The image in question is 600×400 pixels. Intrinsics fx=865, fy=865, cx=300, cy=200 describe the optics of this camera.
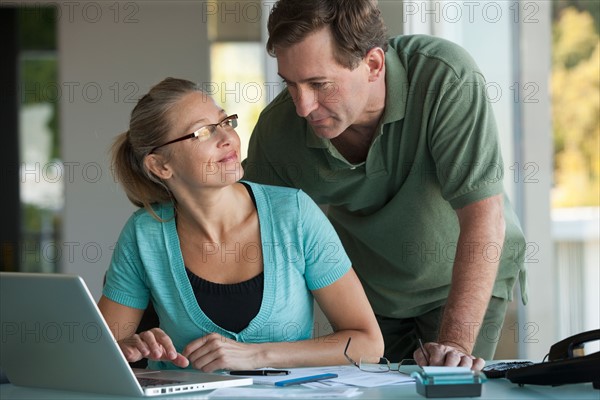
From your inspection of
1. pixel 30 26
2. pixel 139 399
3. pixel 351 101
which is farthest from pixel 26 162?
pixel 139 399

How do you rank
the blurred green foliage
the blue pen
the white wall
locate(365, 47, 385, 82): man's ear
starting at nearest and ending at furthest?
the blue pen < locate(365, 47, 385, 82): man's ear < the blurred green foliage < the white wall

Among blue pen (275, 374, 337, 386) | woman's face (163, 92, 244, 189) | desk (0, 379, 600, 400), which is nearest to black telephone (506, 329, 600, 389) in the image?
desk (0, 379, 600, 400)

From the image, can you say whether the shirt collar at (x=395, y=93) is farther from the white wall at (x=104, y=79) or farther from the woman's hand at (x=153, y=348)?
the white wall at (x=104, y=79)

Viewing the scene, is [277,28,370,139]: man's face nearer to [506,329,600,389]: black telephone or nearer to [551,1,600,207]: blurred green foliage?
[506,329,600,389]: black telephone

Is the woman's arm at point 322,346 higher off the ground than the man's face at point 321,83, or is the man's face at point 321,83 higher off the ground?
the man's face at point 321,83

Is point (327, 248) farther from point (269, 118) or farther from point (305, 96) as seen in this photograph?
point (269, 118)

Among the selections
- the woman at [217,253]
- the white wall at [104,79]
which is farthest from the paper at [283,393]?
the white wall at [104,79]

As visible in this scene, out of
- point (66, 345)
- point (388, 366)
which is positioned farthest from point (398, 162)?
point (66, 345)

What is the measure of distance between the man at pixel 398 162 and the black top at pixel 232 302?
44 cm

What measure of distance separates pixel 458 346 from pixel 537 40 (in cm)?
178

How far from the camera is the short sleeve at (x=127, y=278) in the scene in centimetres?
211

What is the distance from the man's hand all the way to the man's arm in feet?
0.73

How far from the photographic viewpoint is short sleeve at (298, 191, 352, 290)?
207 cm

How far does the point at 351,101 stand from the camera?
218 cm
